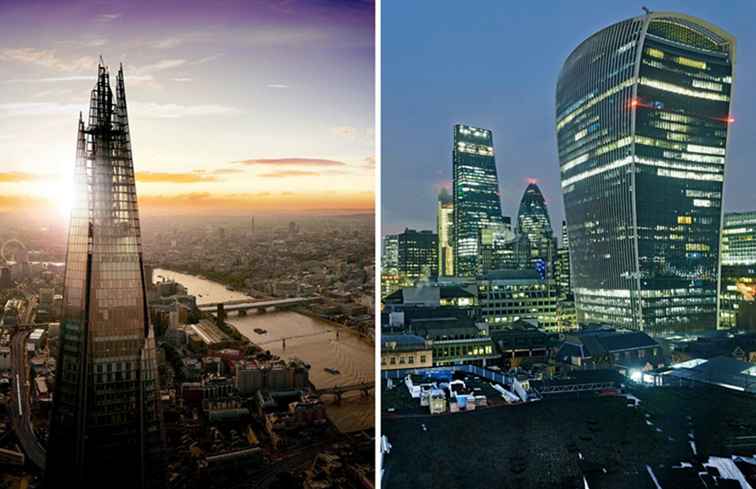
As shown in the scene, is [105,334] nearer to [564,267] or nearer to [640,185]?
[640,185]

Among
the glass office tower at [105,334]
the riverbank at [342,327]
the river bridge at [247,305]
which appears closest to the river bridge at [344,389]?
the riverbank at [342,327]

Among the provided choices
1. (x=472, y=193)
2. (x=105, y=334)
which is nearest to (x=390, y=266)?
(x=472, y=193)

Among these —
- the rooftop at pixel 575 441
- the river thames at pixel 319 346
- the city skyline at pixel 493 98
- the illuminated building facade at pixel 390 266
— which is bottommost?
the rooftop at pixel 575 441

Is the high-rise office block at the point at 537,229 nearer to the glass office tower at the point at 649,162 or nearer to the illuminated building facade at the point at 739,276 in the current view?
the glass office tower at the point at 649,162

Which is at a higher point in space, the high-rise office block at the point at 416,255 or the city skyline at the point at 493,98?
the city skyline at the point at 493,98

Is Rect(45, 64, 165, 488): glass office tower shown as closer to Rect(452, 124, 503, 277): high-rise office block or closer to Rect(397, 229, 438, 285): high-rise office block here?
Rect(397, 229, 438, 285): high-rise office block

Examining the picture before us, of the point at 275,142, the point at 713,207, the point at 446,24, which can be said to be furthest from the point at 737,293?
the point at 275,142
